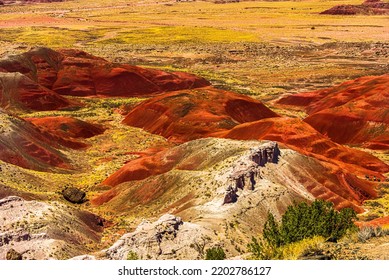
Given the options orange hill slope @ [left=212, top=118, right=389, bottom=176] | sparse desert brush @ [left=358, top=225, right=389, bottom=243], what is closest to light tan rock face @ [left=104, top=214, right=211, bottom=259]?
sparse desert brush @ [left=358, top=225, right=389, bottom=243]

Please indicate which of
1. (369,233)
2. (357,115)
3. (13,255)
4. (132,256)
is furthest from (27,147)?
(357,115)

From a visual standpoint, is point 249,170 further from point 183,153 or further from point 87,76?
point 87,76

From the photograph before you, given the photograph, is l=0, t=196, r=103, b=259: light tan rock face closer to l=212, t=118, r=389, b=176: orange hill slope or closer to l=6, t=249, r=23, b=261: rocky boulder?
l=6, t=249, r=23, b=261: rocky boulder

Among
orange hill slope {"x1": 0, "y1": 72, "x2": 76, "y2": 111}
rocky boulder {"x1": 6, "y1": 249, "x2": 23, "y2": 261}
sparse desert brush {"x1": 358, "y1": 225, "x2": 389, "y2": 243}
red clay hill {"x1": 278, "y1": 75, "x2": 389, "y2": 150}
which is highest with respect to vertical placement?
sparse desert brush {"x1": 358, "y1": 225, "x2": 389, "y2": 243}

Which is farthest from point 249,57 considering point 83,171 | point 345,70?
point 83,171

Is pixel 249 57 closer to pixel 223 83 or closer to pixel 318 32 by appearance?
pixel 223 83

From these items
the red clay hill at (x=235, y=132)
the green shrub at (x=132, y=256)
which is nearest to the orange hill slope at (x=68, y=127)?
the red clay hill at (x=235, y=132)

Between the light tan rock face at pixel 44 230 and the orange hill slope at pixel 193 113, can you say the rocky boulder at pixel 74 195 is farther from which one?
the orange hill slope at pixel 193 113
